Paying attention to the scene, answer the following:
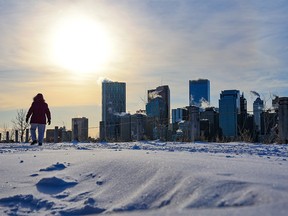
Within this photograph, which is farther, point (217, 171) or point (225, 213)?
point (217, 171)

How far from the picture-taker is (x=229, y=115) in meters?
28.6

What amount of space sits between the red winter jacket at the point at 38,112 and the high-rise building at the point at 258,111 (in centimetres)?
1077

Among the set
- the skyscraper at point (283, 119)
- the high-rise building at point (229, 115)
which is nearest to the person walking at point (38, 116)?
the skyscraper at point (283, 119)

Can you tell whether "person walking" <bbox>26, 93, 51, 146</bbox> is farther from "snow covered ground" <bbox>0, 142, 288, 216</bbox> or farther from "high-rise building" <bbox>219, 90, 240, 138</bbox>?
"high-rise building" <bbox>219, 90, 240, 138</bbox>

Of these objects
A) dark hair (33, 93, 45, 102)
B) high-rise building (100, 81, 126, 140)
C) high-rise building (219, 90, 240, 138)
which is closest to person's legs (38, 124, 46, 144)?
dark hair (33, 93, 45, 102)

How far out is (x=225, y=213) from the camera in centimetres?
276

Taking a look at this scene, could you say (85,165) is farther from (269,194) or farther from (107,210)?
(269,194)

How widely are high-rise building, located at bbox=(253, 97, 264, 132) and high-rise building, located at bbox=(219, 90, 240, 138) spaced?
1.30 metres

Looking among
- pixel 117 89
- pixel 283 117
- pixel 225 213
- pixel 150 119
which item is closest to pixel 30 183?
pixel 225 213

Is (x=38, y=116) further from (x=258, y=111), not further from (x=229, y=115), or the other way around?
(x=229, y=115)

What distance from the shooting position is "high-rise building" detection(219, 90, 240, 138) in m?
27.0

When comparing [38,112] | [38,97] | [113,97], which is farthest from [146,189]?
[113,97]

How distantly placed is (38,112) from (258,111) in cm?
1121

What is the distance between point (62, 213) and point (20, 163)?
228 cm
